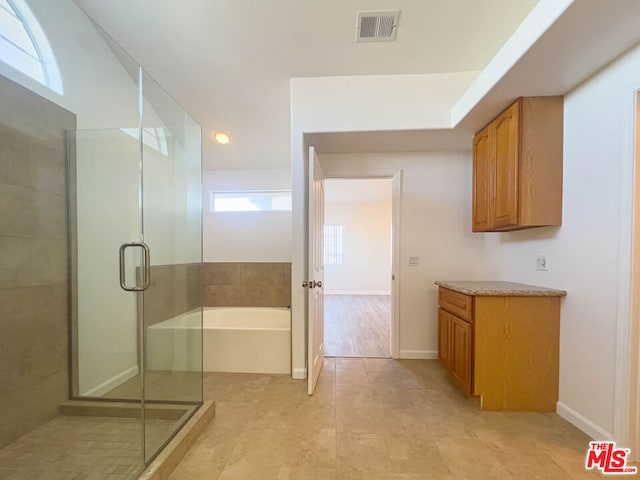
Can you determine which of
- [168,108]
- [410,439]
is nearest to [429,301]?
[410,439]

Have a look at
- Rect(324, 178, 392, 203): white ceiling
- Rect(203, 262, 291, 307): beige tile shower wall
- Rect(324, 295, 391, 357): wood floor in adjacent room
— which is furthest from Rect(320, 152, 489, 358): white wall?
Rect(324, 178, 392, 203): white ceiling

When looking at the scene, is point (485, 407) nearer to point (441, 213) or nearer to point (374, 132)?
point (441, 213)

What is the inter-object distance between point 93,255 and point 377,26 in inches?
108

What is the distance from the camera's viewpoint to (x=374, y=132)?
8.45ft

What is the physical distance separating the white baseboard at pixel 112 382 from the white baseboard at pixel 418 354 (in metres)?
2.48

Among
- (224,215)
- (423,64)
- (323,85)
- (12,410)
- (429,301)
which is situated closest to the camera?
(12,410)

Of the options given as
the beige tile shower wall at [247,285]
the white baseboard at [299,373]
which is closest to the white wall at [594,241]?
the white baseboard at [299,373]

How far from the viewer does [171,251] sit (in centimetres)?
252

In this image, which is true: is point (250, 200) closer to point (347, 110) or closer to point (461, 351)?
point (347, 110)

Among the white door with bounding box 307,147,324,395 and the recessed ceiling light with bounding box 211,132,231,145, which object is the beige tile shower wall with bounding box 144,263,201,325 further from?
the recessed ceiling light with bounding box 211,132,231,145

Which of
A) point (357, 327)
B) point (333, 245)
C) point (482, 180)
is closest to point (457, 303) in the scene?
point (482, 180)

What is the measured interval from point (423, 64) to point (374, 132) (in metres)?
0.68

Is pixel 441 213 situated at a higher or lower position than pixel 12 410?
higher

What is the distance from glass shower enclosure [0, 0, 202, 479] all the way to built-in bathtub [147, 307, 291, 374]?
0.05 feet
